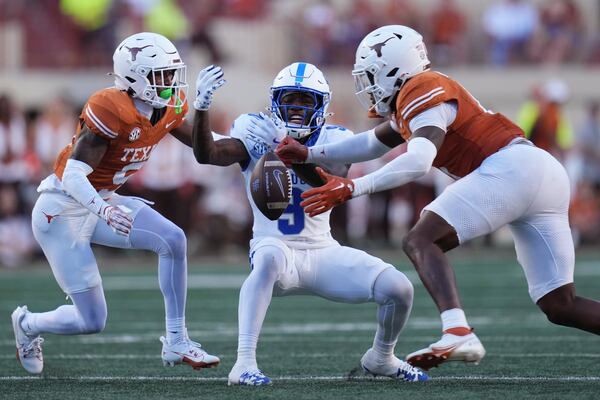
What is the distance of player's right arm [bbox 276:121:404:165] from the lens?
5289mm

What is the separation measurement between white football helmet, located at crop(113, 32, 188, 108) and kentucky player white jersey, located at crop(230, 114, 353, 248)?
396mm

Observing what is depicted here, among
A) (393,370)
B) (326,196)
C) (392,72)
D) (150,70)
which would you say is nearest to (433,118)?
(392,72)

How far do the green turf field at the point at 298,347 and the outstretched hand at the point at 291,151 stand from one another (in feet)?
3.05

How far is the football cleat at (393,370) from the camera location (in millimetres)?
5316

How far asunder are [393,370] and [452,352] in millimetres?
785

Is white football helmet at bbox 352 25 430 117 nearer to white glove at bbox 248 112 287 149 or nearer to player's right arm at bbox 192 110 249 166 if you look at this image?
white glove at bbox 248 112 287 149

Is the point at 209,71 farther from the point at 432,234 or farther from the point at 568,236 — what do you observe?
the point at 568,236

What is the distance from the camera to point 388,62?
5199mm

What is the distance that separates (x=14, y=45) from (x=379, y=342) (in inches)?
443

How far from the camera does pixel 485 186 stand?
16.3ft

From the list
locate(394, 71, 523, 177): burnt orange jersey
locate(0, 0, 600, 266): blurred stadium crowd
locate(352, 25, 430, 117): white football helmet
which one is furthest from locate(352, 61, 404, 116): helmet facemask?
locate(0, 0, 600, 266): blurred stadium crowd

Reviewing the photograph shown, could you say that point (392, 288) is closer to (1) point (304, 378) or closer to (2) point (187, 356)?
(1) point (304, 378)

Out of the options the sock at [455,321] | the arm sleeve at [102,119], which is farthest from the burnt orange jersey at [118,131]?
the sock at [455,321]

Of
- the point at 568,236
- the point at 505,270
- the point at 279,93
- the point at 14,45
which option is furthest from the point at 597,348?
the point at 14,45
